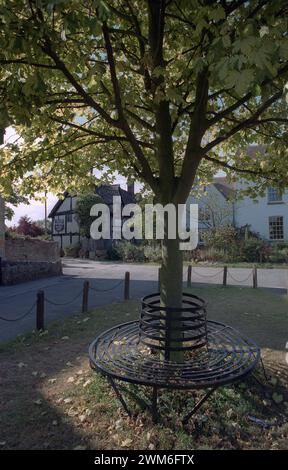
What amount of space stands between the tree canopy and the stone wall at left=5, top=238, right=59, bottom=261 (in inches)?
472

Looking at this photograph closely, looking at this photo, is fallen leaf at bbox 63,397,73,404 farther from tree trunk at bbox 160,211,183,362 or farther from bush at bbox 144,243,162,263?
bush at bbox 144,243,162,263

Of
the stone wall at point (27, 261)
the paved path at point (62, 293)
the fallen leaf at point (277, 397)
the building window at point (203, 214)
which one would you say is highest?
the building window at point (203, 214)

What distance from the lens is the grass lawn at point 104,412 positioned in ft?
10.8

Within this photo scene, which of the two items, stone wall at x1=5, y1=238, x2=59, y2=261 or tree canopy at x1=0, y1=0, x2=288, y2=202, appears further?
stone wall at x1=5, y1=238, x2=59, y2=261

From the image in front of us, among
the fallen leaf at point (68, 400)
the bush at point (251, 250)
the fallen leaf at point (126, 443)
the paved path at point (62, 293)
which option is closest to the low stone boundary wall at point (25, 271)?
the paved path at point (62, 293)

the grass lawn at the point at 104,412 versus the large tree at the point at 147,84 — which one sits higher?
the large tree at the point at 147,84

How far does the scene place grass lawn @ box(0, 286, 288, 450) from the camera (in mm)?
→ 3295

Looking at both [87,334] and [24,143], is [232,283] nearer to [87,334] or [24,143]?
[87,334]

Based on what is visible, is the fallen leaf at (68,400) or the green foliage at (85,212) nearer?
the fallen leaf at (68,400)

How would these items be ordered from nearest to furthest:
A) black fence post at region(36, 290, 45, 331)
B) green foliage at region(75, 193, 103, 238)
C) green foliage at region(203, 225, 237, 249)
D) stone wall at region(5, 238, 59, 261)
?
black fence post at region(36, 290, 45, 331) → stone wall at region(5, 238, 59, 261) → green foliage at region(203, 225, 237, 249) → green foliage at region(75, 193, 103, 238)

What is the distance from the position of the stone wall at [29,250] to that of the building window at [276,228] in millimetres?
17201


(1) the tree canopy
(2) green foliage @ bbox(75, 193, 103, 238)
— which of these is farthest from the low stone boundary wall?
(2) green foliage @ bbox(75, 193, 103, 238)

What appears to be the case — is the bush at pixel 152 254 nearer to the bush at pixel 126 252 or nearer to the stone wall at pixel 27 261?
the bush at pixel 126 252
